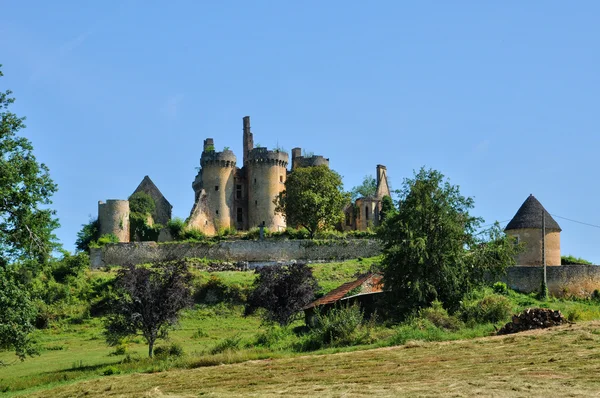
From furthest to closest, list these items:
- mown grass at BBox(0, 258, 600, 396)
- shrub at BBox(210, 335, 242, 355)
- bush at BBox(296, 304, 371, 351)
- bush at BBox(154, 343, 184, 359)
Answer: bush at BBox(154, 343, 184, 359) → shrub at BBox(210, 335, 242, 355) → bush at BBox(296, 304, 371, 351) → mown grass at BBox(0, 258, 600, 396)

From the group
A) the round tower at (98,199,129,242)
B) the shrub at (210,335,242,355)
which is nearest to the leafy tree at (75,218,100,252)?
the round tower at (98,199,129,242)

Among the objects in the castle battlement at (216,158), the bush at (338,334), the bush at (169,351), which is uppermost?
the castle battlement at (216,158)

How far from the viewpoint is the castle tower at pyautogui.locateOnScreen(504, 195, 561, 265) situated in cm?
5178

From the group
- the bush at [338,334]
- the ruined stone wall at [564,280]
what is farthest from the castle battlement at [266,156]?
the bush at [338,334]

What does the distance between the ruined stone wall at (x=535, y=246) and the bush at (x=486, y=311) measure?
1715cm

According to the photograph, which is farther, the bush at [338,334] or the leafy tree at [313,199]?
the leafy tree at [313,199]

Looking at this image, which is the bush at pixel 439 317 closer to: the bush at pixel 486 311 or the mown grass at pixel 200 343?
the mown grass at pixel 200 343

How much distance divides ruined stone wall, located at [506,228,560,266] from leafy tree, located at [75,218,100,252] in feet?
123

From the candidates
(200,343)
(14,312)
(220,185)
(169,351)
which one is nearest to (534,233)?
(200,343)

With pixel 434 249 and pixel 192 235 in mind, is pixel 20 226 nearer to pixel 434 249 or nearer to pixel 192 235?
pixel 434 249

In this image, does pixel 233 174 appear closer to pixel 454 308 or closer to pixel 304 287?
pixel 304 287

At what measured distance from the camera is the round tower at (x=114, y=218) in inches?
2808

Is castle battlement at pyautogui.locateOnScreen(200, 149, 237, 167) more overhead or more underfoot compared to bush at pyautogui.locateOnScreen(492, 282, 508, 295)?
more overhead

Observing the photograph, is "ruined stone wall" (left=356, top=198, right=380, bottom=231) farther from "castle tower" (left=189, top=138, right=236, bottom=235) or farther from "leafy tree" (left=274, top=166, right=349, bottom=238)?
"castle tower" (left=189, top=138, right=236, bottom=235)
